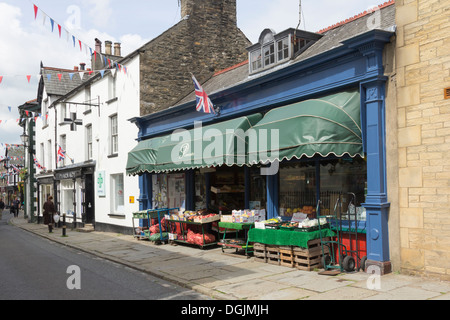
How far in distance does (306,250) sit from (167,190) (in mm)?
8684

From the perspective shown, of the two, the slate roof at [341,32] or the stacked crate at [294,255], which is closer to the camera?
the stacked crate at [294,255]

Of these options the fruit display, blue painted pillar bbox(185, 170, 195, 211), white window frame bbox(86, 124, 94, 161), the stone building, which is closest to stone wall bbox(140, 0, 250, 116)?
blue painted pillar bbox(185, 170, 195, 211)

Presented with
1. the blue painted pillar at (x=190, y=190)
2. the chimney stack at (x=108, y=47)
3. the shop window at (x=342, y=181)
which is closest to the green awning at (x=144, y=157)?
the blue painted pillar at (x=190, y=190)

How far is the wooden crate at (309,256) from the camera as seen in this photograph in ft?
28.6

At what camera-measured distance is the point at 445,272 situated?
7195 mm

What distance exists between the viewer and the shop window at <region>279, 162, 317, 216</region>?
33.6ft

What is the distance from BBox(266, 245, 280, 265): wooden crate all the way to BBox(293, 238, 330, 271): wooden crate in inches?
24.0

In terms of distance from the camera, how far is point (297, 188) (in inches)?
418

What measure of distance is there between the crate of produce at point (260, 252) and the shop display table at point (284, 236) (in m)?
0.11

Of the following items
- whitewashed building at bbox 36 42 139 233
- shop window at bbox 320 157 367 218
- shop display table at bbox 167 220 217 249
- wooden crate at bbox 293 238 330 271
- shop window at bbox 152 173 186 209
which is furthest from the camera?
whitewashed building at bbox 36 42 139 233

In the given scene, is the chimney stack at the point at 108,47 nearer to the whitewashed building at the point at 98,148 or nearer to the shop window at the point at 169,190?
the whitewashed building at the point at 98,148

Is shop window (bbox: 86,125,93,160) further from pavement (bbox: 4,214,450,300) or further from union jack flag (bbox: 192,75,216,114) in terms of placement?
union jack flag (bbox: 192,75,216,114)

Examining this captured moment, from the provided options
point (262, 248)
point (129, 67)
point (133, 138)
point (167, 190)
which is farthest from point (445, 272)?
point (129, 67)

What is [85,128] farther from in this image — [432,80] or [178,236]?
[432,80]
